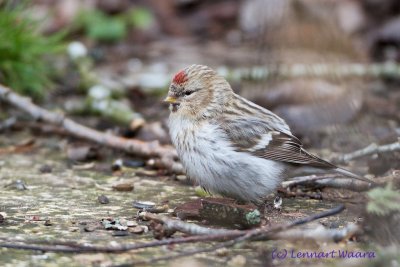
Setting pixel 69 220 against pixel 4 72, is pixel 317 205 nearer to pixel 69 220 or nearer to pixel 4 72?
pixel 69 220

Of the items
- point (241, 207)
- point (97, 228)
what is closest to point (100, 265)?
point (97, 228)

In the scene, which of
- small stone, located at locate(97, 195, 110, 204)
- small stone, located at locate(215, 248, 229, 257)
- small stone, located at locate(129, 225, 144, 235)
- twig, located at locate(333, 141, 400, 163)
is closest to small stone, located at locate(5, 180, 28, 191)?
small stone, located at locate(97, 195, 110, 204)

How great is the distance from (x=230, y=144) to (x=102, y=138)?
1.33 meters

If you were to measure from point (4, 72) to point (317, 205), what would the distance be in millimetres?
3311

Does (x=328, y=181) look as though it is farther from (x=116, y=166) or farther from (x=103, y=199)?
(x=116, y=166)

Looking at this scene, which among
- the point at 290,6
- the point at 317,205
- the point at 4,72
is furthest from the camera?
the point at 4,72

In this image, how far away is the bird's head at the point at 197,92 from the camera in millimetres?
4594

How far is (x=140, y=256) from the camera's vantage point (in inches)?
126

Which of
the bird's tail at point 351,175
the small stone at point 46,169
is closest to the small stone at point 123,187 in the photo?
the small stone at point 46,169

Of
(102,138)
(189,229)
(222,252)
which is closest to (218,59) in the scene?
(102,138)

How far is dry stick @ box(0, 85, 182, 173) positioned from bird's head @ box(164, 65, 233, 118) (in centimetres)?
45

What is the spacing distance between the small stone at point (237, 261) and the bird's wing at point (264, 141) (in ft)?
3.79

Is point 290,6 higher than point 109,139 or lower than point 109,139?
higher

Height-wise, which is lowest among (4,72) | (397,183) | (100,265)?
(100,265)
